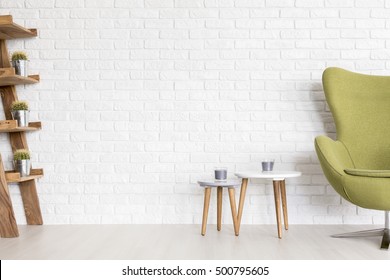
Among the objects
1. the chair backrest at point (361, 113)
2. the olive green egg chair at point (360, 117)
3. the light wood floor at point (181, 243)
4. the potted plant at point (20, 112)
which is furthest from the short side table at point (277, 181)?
the potted plant at point (20, 112)

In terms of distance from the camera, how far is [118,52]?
149 inches

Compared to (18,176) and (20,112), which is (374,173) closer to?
(18,176)

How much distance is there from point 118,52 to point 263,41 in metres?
1.07

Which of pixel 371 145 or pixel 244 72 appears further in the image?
pixel 244 72

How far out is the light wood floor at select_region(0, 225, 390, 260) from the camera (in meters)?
2.75

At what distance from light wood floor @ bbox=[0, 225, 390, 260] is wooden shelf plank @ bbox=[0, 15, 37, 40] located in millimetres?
1382

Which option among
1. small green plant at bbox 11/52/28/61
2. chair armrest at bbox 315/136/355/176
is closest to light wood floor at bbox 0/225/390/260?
chair armrest at bbox 315/136/355/176

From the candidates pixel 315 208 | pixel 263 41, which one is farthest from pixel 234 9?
pixel 315 208

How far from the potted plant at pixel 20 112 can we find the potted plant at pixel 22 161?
0.65 feet

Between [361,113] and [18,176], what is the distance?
236 centimetres

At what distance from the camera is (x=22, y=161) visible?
3580mm

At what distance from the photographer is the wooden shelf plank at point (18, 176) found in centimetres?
338

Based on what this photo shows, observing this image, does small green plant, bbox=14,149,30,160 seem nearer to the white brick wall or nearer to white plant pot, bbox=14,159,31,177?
white plant pot, bbox=14,159,31,177
